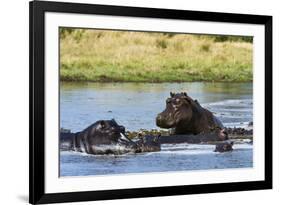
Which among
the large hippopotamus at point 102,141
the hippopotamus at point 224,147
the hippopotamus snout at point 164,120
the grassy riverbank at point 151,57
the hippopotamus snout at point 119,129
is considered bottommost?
the hippopotamus at point 224,147

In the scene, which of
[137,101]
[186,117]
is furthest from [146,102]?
[186,117]

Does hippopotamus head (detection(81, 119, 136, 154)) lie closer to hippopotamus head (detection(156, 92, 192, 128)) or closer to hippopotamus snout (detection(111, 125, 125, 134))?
hippopotamus snout (detection(111, 125, 125, 134))

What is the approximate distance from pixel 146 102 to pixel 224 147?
0.91 feet

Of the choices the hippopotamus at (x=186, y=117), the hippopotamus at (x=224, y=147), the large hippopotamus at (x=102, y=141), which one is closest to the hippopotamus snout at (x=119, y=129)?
the large hippopotamus at (x=102, y=141)

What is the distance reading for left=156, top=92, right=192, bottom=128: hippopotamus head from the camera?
1.91 metres

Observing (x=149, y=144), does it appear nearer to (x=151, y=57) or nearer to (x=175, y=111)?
(x=175, y=111)

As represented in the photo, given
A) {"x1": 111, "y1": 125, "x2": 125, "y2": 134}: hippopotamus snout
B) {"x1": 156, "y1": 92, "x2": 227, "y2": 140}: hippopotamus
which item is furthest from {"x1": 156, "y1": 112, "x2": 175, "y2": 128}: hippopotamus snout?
{"x1": 111, "y1": 125, "x2": 125, "y2": 134}: hippopotamus snout

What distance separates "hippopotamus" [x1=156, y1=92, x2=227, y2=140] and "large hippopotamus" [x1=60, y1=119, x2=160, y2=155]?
94mm

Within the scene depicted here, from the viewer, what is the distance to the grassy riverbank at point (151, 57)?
1.82 meters

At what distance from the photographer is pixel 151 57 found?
1901mm

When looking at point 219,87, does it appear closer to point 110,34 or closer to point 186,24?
point 186,24

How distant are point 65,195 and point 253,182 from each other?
0.58m

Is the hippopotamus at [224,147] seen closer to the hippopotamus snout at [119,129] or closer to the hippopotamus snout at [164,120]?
the hippopotamus snout at [164,120]

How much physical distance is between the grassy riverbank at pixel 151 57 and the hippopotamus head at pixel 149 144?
16 cm
